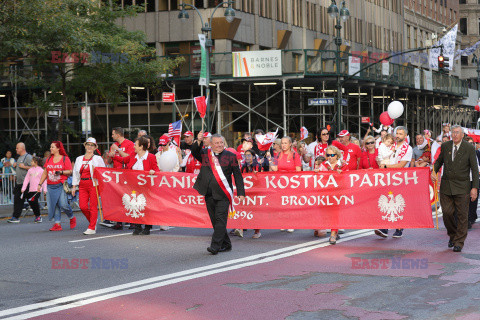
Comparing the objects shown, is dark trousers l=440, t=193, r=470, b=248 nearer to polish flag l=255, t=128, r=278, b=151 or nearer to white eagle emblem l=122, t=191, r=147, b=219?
polish flag l=255, t=128, r=278, b=151

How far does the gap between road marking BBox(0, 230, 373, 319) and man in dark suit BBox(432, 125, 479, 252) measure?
1.80 m

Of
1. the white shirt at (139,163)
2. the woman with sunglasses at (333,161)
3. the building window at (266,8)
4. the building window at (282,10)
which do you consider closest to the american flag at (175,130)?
the white shirt at (139,163)

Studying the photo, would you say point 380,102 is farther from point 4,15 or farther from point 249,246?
point 249,246

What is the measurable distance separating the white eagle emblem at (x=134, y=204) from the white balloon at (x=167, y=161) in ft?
3.47

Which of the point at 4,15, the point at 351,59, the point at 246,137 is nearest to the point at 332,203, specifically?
the point at 246,137

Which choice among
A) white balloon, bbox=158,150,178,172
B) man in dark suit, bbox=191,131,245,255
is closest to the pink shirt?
white balloon, bbox=158,150,178,172

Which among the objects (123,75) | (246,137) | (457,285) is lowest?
(457,285)

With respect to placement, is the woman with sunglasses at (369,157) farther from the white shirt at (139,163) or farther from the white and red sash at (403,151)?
the white shirt at (139,163)

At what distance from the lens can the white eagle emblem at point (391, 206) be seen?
1248cm

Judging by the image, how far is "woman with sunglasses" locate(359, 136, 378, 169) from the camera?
14.4 metres

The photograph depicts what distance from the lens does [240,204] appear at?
535 inches

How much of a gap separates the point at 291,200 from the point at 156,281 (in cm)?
445

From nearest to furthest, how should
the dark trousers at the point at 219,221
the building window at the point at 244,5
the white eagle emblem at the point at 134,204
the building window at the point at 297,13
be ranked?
the dark trousers at the point at 219,221
the white eagle emblem at the point at 134,204
the building window at the point at 244,5
the building window at the point at 297,13

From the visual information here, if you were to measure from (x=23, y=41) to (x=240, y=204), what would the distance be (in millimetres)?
10744
